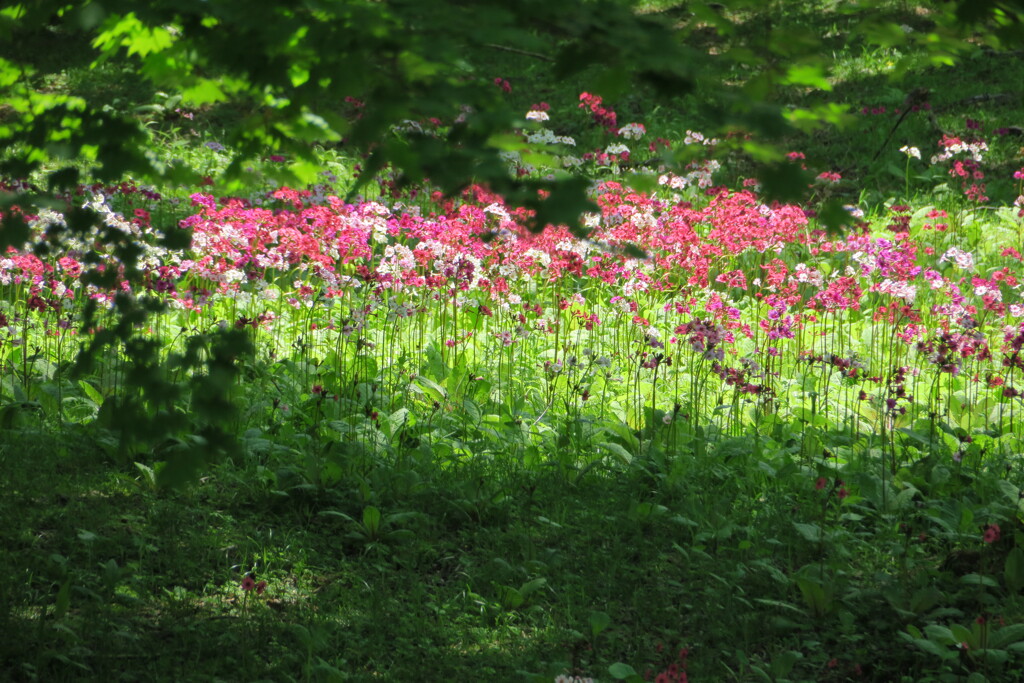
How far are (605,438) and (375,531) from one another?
1.21m

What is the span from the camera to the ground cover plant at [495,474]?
287 centimetres

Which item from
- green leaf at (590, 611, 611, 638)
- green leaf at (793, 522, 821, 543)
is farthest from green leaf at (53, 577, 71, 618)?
green leaf at (793, 522, 821, 543)

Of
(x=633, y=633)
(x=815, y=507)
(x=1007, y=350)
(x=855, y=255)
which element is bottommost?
(x=633, y=633)

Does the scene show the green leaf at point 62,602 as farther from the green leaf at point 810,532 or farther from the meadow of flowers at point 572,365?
the green leaf at point 810,532

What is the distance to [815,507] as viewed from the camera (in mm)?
3748

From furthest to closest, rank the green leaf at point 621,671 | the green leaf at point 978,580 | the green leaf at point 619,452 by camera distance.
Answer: the green leaf at point 619,452 < the green leaf at point 978,580 < the green leaf at point 621,671

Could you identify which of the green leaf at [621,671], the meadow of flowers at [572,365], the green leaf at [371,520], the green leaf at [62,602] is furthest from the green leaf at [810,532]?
the green leaf at [62,602]

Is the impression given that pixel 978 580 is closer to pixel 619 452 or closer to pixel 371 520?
pixel 619 452

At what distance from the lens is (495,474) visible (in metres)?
4.00

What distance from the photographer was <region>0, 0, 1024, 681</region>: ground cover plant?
2867 mm

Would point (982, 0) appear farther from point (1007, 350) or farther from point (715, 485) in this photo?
point (1007, 350)

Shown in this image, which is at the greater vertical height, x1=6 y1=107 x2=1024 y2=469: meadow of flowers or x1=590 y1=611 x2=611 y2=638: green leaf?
x1=6 y1=107 x2=1024 y2=469: meadow of flowers

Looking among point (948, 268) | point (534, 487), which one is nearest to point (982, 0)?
point (534, 487)

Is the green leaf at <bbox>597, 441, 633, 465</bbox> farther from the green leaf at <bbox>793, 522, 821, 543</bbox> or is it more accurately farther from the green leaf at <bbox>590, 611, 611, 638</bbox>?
the green leaf at <bbox>590, 611, 611, 638</bbox>
